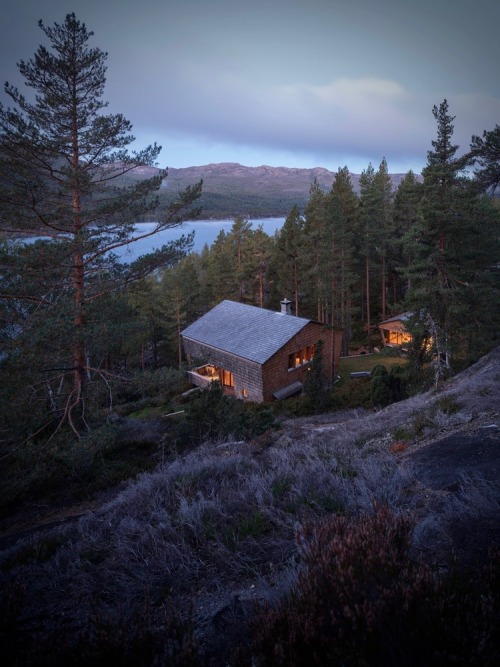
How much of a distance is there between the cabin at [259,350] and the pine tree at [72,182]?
33.1 ft

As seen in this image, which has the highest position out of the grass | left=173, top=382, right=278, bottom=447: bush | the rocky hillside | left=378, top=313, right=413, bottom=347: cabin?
the rocky hillside

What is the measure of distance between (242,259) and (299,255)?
888cm

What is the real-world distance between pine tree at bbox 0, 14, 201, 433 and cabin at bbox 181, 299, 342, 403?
33.1ft

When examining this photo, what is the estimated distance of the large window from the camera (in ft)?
78.3

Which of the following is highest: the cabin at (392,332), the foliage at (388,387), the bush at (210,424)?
the bush at (210,424)

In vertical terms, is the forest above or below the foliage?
above

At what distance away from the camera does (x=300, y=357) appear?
2461 cm

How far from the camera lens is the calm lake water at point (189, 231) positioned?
41.9 ft

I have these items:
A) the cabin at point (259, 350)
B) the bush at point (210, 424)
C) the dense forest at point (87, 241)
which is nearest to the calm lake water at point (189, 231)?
the dense forest at point (87, 241)

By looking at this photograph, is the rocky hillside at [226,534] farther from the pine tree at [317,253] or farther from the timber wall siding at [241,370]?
the pine tree at [317,253]

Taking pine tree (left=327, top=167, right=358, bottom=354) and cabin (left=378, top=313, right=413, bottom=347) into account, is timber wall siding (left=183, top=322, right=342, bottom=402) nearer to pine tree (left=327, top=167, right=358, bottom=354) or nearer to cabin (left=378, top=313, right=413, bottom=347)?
pine tree (left=327, top=167, right=358, bottom=354)

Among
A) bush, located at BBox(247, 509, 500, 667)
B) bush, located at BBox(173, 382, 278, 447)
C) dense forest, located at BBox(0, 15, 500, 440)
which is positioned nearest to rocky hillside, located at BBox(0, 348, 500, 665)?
bush, located at BBox(247, 509, 500, 667)

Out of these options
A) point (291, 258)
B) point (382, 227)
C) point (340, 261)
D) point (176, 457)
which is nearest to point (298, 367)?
point (340, 261)

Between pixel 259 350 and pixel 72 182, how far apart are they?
579 inches
